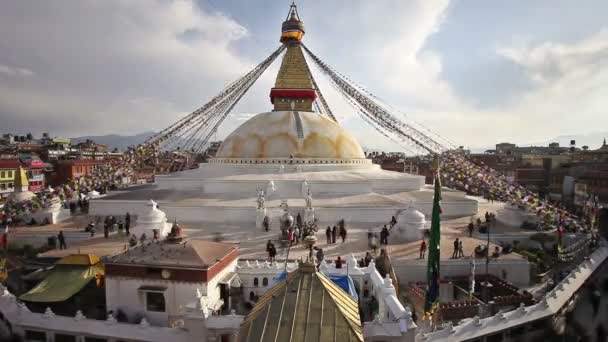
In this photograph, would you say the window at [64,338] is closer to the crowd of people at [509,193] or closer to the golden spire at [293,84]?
the crowd of people at [509,193]

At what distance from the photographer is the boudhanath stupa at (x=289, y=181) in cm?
1309

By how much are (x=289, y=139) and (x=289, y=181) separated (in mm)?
3682

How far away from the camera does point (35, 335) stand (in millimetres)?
6754

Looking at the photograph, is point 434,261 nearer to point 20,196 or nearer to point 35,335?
point 35,335

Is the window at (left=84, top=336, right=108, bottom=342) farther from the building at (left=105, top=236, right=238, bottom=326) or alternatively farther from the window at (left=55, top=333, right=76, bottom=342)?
the building at (left=105, top=236, right=238, bottom=326)

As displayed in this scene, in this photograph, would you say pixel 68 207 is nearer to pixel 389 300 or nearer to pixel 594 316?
pixel 389 300

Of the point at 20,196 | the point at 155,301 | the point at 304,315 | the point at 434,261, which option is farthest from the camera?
the point at 20,196

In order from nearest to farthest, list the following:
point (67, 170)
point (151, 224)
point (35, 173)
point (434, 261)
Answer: point (434, 261) < point (151, 224) < point (35, 173) < point (67, 170)

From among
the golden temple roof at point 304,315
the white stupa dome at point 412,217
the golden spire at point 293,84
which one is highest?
the golden spire at point 293,84

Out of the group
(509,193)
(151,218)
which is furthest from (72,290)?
(509,193)

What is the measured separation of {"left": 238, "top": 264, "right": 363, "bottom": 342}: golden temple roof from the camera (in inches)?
105

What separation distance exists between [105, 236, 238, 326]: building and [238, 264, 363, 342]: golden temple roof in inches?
159

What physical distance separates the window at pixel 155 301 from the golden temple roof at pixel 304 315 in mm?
4595

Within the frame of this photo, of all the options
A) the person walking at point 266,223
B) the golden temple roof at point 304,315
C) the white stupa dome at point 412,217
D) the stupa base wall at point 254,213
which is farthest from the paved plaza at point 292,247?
the golden temple roof at point 304,315
